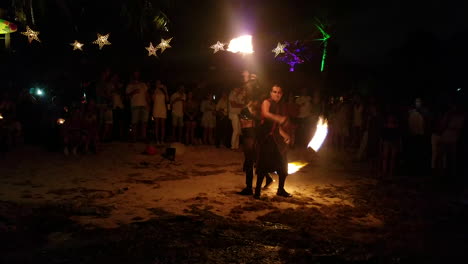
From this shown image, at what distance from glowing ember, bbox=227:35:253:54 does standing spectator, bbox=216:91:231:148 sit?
1.87 metres

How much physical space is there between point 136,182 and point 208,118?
6.07m

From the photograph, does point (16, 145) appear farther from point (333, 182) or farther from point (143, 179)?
point (333, 182)

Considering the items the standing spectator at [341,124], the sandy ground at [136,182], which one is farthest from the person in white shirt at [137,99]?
the standing spectator at [341,124]

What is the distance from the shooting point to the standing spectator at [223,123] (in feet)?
46.6

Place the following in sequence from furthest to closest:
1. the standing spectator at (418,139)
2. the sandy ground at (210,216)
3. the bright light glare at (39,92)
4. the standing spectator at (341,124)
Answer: the bright light glare at (39,92), the standing spectator at (341,124), the standing spectator at (418,139), the sandy ground at (210,216)

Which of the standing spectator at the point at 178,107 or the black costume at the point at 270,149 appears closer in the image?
the black costume at the point at 270,149

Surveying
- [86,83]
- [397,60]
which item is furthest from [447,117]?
[397,60]

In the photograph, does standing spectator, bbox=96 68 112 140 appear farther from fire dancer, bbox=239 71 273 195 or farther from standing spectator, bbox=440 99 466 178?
standing spectator, bbox=440 99 466 178

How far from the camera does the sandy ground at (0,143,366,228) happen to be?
21.9 feet

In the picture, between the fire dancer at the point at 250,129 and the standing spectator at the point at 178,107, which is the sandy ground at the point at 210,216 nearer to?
the fire dancer at the point at 250,129

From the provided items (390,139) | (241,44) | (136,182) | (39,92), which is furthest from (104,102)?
(390,139)

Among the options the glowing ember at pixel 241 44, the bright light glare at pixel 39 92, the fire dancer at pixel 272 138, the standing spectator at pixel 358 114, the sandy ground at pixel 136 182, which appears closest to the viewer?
the sandy ground at pixel 136 182

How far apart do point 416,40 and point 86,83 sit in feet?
96.2

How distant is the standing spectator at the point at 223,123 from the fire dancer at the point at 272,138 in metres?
6.60
